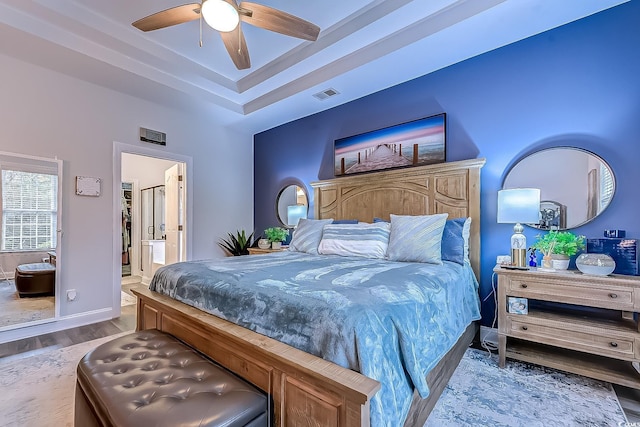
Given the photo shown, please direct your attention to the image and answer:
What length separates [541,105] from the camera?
8.45ft

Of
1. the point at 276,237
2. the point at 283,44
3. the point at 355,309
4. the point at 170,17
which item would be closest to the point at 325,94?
the point at 283,44

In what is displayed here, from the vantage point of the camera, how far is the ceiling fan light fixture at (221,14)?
1.92m

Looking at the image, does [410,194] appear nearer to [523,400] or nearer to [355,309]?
[523,400]

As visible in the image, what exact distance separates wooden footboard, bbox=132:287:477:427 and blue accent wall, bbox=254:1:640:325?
1824 mm

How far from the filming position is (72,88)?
3.33 meters

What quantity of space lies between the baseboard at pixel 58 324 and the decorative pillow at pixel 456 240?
3934mm

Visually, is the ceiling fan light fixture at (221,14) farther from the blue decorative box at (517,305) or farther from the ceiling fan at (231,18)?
the blue decorative box at (517,305)

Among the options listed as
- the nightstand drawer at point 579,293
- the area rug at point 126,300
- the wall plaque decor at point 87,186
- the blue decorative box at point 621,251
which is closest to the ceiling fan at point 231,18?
the wall plaque decor at point 87,186

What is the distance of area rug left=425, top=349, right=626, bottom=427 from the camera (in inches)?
64.9

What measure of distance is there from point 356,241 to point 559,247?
5.22 ft

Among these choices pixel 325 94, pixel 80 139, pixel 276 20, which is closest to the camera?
pixel 276 20

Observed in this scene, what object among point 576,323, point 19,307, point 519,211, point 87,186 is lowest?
point 19,307

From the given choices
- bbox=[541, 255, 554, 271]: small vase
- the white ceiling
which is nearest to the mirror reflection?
the white ceiling

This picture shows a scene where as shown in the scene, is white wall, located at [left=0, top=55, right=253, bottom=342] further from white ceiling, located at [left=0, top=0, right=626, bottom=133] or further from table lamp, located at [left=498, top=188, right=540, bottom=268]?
table lamp, located at [left=498, top=188, right=540, bottom=268]
